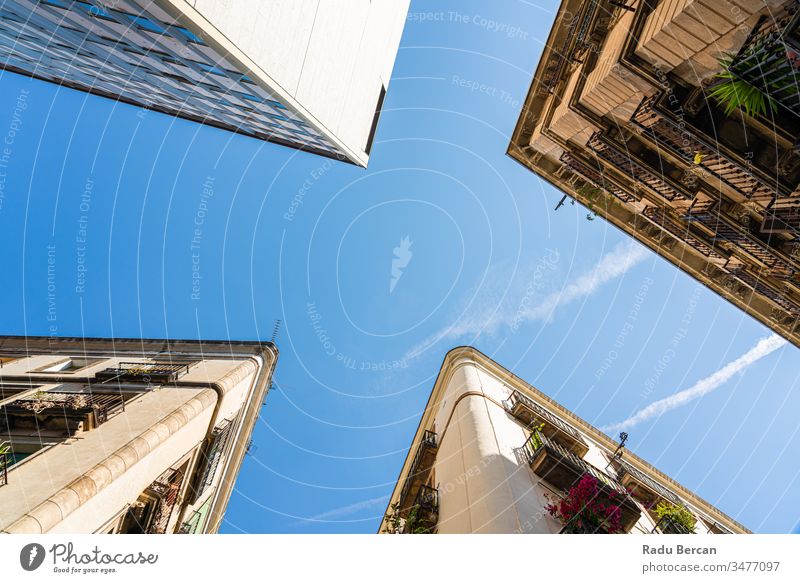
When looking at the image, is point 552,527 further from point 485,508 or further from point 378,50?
point 378,50

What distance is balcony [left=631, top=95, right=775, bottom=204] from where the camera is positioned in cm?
896

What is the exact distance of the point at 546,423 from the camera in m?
14.0

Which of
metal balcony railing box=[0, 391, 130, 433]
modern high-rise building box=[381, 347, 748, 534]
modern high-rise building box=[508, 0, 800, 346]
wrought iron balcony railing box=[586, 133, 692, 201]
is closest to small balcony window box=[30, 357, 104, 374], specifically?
metal balcony railing box=[0, 391, 130, 433]

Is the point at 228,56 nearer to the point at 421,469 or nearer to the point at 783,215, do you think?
the point at 783,215

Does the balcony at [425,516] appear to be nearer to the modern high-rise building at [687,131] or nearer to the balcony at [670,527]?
the balcony at [670,527]

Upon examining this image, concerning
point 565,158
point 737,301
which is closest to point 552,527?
point 565,158

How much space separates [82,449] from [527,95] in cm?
1995

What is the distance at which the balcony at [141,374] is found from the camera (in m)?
13.5

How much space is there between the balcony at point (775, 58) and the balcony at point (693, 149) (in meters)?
1.82

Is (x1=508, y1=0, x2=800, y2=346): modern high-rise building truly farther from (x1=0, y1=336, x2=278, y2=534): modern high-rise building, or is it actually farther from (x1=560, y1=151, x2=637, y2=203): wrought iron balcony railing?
(x1=0, y1=336, x2=278, y2=534): modern high-rise building
